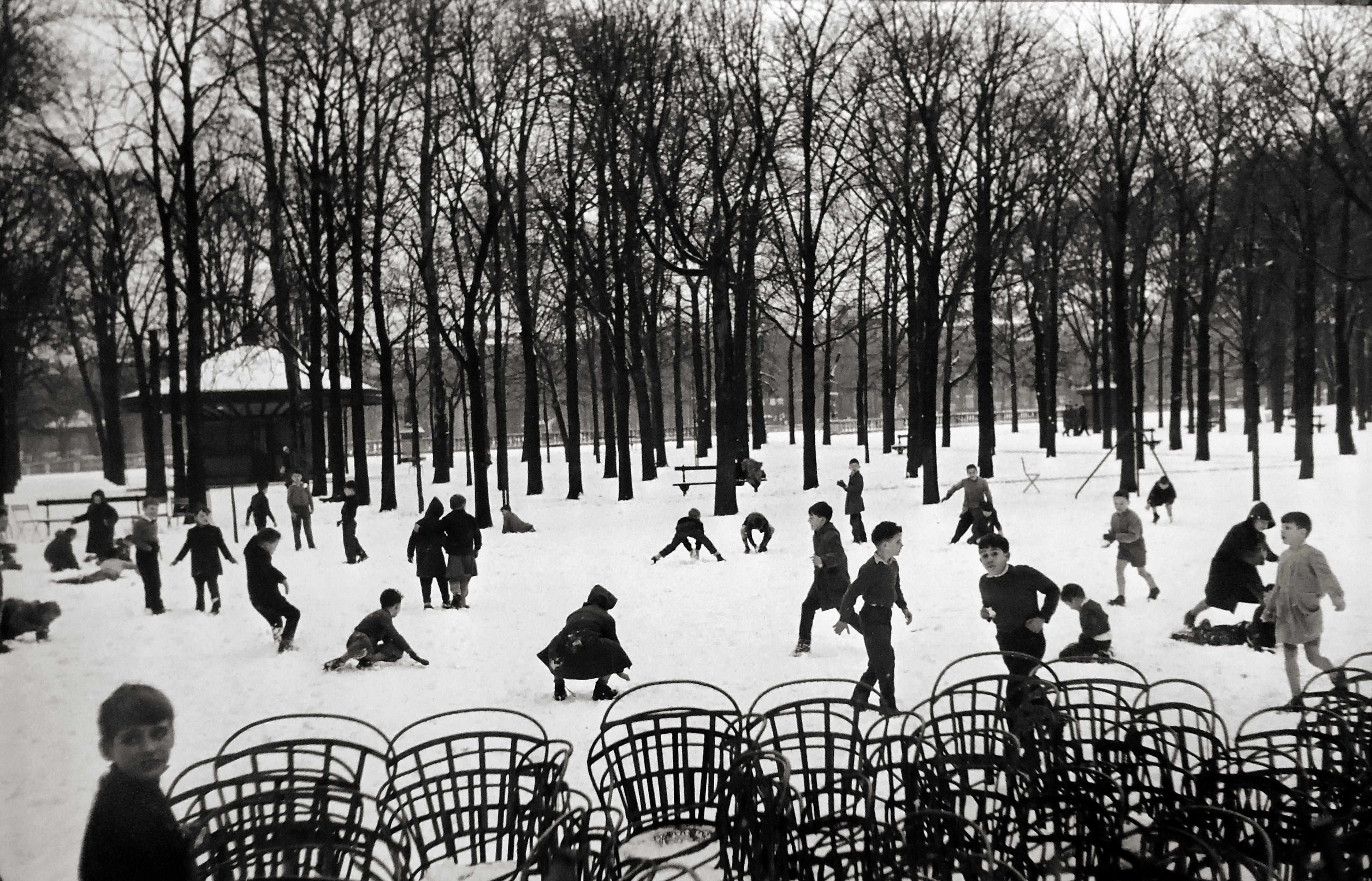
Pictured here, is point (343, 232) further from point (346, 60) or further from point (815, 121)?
point (815, 121)

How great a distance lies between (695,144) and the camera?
17.6 feet

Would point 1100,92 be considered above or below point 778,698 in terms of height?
above

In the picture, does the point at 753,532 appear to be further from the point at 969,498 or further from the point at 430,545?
the point at 430,545

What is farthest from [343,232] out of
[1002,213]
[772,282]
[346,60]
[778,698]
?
[1002,213]

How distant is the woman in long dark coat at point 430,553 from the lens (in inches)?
191

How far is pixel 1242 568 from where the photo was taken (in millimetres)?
5926

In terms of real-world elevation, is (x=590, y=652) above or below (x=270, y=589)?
below

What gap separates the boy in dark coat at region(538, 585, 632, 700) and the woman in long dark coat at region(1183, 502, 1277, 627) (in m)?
3.69

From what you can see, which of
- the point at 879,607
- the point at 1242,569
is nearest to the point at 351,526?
the point at 879,607

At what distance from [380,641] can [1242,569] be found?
205 inches

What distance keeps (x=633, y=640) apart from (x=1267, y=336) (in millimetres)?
6888

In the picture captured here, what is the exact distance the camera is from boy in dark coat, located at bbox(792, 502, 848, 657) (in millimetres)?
5258

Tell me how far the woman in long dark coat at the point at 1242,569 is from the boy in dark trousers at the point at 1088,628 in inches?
34.2

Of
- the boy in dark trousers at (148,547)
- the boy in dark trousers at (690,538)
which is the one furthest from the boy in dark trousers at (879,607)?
the boy in dark trousers at (148,547)
